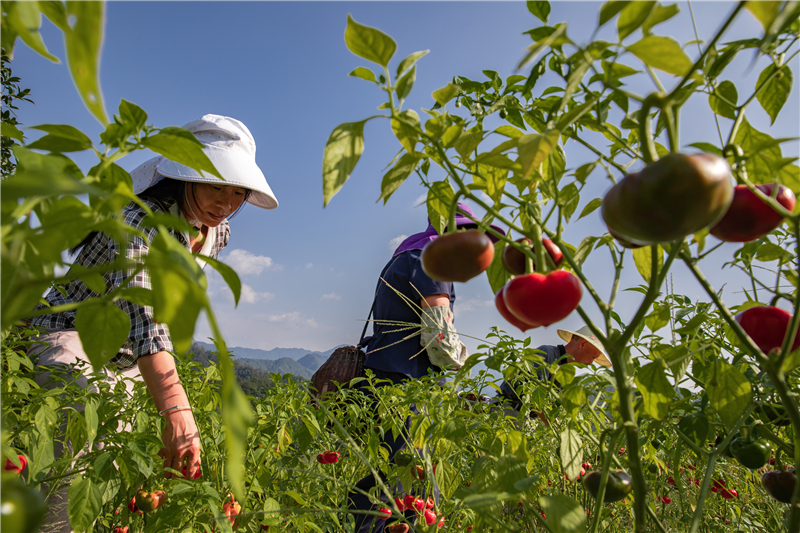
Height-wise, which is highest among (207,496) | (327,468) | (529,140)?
(529,140)

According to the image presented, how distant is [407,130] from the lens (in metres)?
0.40

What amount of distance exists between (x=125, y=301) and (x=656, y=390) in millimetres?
1177

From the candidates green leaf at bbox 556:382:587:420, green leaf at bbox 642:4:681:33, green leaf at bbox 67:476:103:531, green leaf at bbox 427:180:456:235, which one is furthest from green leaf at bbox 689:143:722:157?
green leaf at bbox 67:476:103:531

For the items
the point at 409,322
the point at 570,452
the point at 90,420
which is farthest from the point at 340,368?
the point at 570,452

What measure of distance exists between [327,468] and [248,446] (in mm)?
407

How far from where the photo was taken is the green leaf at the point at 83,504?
27.6 inches

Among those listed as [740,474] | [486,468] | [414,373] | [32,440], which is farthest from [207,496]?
[740,474]

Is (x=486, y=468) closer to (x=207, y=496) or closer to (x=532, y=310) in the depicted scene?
(x=532, y=310)

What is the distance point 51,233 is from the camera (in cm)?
22

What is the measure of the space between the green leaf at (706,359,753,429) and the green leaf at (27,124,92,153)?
59 cm

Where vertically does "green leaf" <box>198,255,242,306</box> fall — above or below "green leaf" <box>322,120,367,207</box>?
below

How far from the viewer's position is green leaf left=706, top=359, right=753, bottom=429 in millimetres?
454

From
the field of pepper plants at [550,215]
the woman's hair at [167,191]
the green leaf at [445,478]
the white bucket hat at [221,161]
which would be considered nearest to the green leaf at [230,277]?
the field of pepper plants at [550,215]

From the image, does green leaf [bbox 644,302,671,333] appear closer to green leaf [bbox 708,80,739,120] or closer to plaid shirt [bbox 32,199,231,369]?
green leaf [bbox 708,80,739,120]
